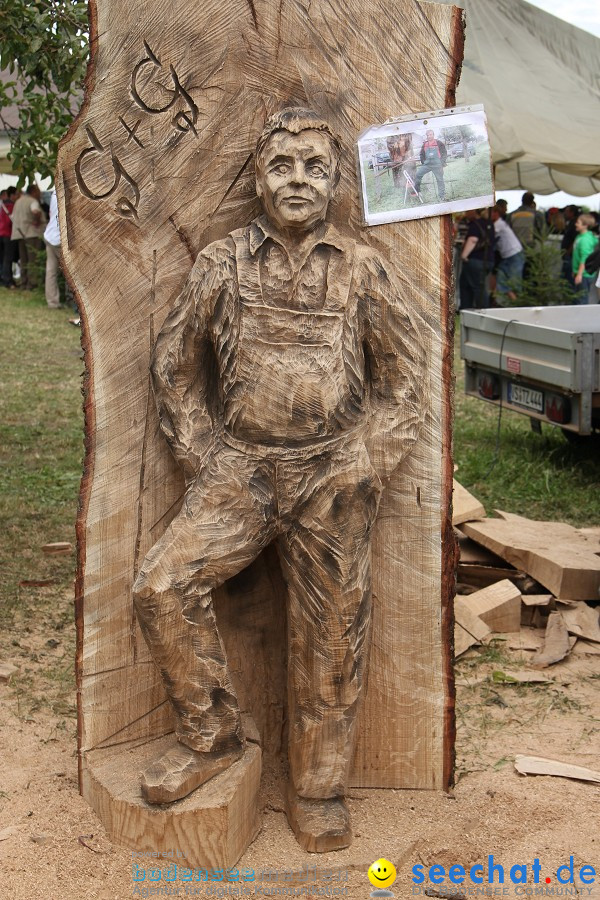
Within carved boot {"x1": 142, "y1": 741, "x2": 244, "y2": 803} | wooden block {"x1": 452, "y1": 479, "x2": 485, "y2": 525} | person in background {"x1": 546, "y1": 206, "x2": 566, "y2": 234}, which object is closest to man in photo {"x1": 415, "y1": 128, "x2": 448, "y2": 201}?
carved boot {"x1": 142, "y1": 741, "x2": 244, "y2": 803}

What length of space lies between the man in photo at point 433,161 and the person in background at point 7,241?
1627cm

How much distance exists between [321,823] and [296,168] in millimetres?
1816

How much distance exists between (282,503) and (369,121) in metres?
1.17

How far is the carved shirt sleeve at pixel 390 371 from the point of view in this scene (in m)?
2.97

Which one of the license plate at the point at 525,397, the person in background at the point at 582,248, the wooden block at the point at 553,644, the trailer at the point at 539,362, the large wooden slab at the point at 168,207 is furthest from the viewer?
the person in background at the point at 582,248

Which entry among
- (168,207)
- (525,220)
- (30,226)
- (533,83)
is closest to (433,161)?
(168,207)

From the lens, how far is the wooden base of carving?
112 inches

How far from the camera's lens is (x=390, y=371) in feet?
9.90

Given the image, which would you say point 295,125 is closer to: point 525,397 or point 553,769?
point 553,769

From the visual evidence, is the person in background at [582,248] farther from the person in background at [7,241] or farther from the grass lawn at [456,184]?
the person in background at [7,241]

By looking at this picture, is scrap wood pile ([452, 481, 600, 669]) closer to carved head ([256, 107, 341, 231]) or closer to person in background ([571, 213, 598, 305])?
carved head ([256, 107, 341, 231])

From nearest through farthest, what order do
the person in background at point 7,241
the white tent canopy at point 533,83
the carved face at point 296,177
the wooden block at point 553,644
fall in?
the carved face at point 296,177 < the wooden block at point 553,644 < the white tent canopy at point 533,83 < the person in background at point 7,241

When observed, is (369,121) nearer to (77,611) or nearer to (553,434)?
(77,611)

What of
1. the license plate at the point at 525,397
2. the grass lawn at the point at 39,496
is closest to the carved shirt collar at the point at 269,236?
the grass lawn at the point at 39,496
